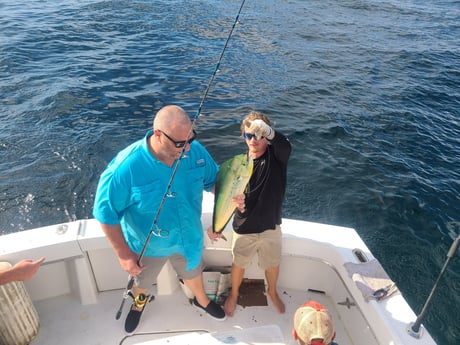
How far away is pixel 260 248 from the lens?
134 inches

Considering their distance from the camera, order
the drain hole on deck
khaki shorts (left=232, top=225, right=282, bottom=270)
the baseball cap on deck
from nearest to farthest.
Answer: the baseball cap on deck → the drain hole on deck → khaki shorts (left=232, top=225, right=282, bottom=270)

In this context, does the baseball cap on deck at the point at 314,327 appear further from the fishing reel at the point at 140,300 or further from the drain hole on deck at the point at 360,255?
the fishing reel at the point at 140,300

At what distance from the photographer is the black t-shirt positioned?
10.3 feet

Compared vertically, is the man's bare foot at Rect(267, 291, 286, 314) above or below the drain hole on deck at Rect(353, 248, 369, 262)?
below

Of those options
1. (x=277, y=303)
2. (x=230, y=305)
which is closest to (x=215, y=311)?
(x=230, y=305)

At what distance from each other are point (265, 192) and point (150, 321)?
1670mm

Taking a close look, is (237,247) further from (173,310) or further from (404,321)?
(404,321)

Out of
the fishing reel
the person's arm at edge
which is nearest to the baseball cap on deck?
the fishing reel

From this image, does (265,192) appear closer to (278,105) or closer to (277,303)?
(277,303)

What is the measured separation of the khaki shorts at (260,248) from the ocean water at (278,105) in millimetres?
2481

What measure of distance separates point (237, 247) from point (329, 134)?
5347mm

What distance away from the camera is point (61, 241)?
3.20 metres

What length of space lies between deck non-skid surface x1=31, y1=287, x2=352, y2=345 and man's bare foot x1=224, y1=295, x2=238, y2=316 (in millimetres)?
55

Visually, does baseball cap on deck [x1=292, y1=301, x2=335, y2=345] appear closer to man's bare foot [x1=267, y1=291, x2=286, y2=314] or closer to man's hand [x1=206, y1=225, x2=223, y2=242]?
man's hand [x1=206, y1=225, x2=223, y2=242]
